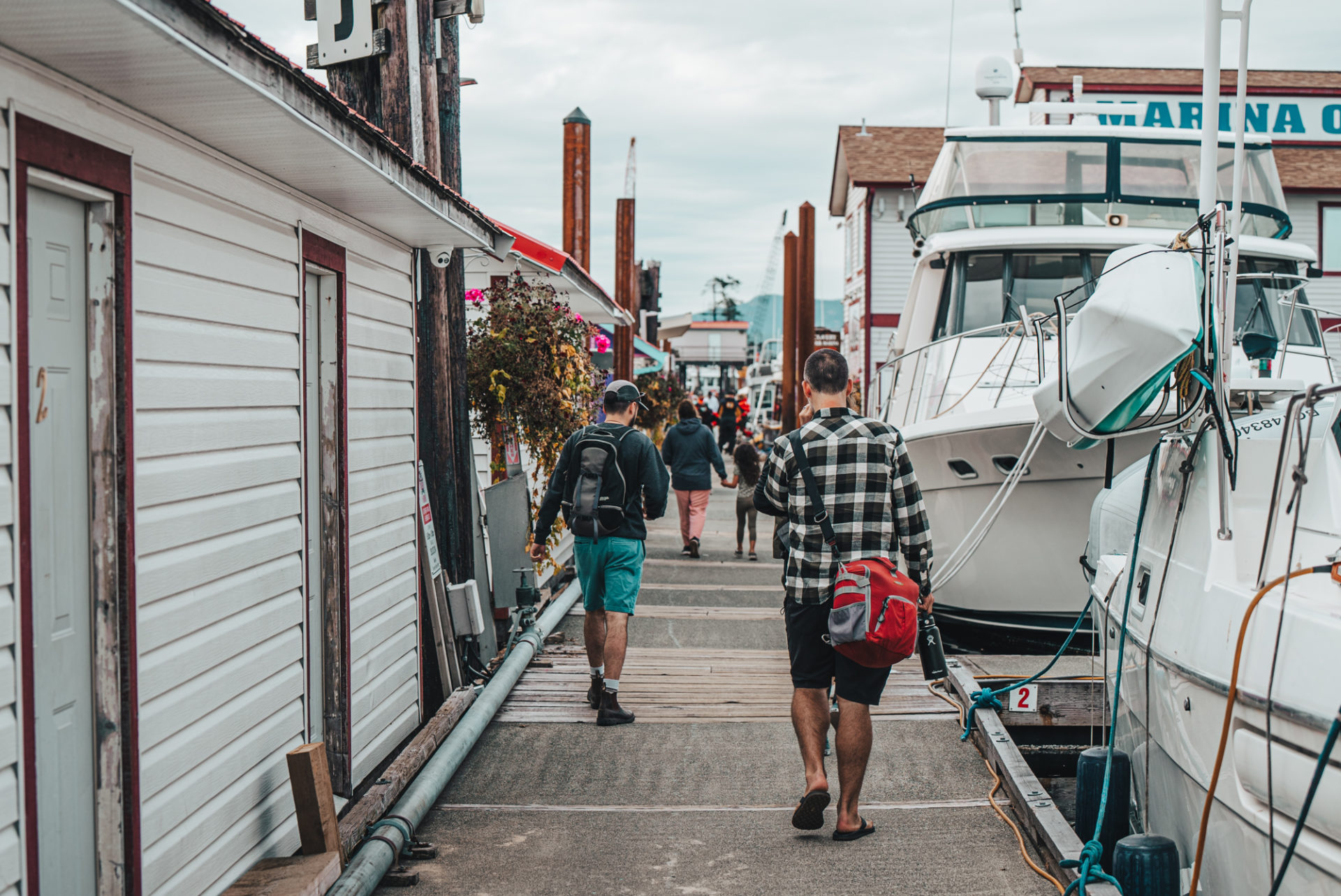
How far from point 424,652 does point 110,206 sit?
3.82 meters

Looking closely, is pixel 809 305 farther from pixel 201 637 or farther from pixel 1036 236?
pixel 201 637

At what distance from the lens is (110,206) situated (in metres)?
3.08

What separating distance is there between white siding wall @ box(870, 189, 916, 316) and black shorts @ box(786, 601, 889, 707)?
21.7 m

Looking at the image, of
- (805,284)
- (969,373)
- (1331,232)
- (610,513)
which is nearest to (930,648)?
(610,513)

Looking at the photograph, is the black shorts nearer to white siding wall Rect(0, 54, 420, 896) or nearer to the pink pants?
white siding wall Rect(0, 54, 420, 896)

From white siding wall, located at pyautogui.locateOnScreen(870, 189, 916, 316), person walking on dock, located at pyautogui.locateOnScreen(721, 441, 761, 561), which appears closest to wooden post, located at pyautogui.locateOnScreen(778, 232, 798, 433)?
white siding wall, located at pyautogui.locateOnScreen(870, 189, 916, 316)

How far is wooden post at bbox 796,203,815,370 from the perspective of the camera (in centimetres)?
1933

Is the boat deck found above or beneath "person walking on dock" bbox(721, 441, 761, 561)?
beneath

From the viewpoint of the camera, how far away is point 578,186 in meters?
16.8

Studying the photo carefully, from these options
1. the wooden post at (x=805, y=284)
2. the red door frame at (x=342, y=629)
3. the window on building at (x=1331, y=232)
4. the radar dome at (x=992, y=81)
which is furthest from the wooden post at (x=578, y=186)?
the window on building at (x=1331, y=232)

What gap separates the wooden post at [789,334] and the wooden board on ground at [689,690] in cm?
1188

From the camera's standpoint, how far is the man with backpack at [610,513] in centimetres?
620

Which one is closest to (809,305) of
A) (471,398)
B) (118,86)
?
(471,398)

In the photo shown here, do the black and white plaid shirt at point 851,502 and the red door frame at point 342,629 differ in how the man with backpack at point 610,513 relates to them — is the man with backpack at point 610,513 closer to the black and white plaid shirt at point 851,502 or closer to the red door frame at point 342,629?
the red door frame at point 342,629
